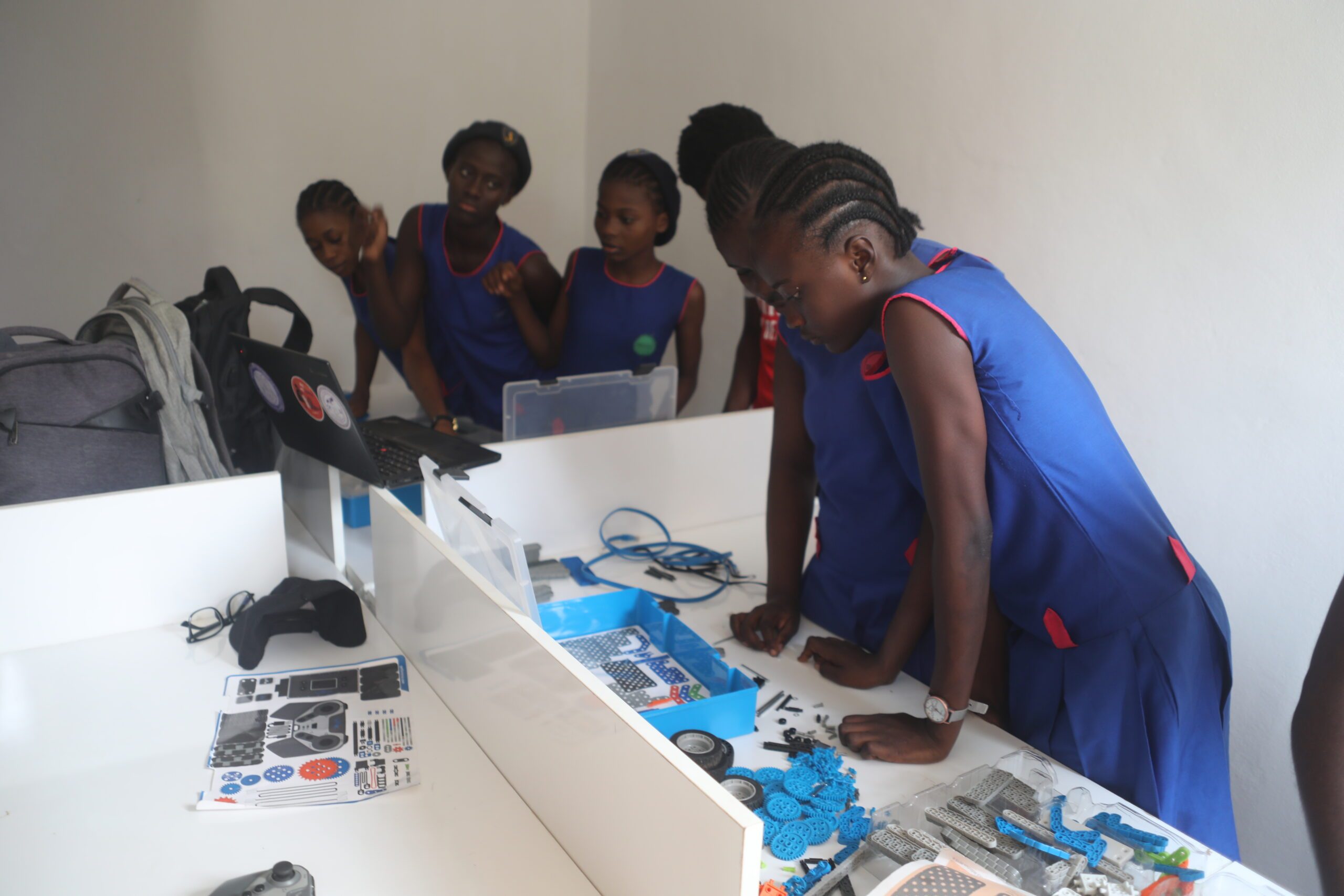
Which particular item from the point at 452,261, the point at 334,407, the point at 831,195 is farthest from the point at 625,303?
the point at 831,195

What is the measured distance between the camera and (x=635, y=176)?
2.17 m

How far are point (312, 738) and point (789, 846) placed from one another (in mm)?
596

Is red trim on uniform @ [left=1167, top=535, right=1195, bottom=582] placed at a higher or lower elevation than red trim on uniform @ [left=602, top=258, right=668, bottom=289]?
lower

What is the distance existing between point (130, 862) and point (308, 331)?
46.7 inches

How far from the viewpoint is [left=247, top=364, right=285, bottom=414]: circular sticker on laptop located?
1603mm

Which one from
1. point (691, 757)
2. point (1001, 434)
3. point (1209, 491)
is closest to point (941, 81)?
point (1209, 491)

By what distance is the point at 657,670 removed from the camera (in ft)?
4.13

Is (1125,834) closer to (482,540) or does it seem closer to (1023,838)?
(1023,838)

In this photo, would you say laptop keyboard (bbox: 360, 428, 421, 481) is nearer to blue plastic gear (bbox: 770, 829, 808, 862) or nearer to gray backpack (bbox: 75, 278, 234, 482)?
gray backpack (bbox: 75, 278, 234, 482)

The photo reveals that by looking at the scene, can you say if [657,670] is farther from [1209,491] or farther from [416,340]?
[416,340]

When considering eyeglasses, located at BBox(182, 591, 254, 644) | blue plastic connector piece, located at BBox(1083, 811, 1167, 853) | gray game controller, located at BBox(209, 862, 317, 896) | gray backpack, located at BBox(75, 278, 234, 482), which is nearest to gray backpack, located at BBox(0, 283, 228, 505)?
gray backpack, located at BBox(75, 278, 234, 482)

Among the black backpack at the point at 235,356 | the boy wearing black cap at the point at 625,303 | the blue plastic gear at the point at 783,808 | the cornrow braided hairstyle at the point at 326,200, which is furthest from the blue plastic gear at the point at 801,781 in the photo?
the cornrow braided hairstyle at the point at 326,200

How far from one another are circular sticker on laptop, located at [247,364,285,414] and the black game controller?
629 mm

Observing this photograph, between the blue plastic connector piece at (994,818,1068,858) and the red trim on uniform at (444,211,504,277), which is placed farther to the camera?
the red trim on uniform at (444,211,504,277)
